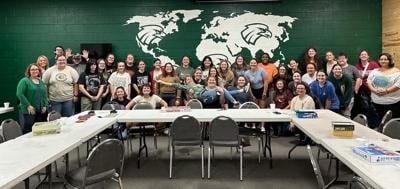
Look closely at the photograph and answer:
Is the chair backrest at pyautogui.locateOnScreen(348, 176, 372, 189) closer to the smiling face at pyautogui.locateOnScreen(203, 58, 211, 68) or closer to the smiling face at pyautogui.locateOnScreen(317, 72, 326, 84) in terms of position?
the smiling face at pyautogui.locateOnScreen(317, 72, 326, 84)

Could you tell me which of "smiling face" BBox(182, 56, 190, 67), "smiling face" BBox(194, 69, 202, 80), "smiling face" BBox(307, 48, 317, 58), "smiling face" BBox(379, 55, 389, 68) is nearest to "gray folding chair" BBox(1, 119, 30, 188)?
"smiling face" BBox(194, 69, 202, 80)

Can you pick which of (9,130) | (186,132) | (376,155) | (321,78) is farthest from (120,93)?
(376,155)

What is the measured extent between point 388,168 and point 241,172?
6.90 ft

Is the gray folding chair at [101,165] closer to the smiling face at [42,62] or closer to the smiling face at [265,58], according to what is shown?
the smiling face at [42,62]

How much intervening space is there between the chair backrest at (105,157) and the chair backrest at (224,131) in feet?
4.84

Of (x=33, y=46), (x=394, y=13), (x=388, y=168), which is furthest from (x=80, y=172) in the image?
(x=394, y=13)

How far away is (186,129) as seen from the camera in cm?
446

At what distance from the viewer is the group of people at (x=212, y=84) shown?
548 cm

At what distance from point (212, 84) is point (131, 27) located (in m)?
2.83

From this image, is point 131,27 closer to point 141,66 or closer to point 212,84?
point 141,66

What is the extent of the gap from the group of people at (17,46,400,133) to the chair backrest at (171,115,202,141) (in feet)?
5.12

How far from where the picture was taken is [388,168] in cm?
238

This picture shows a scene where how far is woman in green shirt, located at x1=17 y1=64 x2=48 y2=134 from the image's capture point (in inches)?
208

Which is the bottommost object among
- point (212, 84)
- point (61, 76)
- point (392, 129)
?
point (392, 129)
